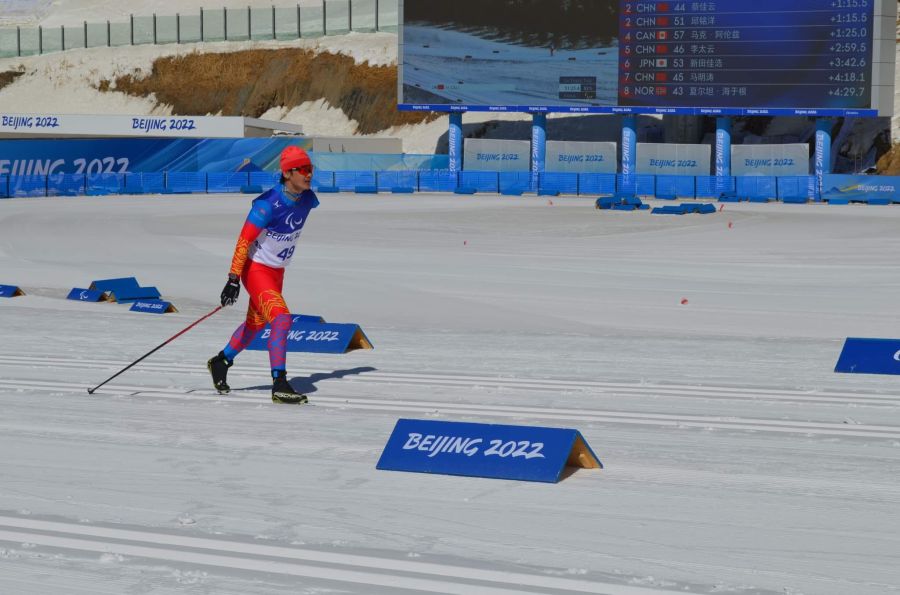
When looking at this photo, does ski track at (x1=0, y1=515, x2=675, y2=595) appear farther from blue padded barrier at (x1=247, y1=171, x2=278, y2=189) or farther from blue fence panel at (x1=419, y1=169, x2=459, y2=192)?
blue fence panel at (x1=419, y1=169, x2=459, y2=192)

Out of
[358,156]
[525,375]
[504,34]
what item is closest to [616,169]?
[504,34]

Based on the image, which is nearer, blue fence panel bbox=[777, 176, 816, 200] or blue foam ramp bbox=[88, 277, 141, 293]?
blue foam ramp bbox=[88, 277, 141, 293]

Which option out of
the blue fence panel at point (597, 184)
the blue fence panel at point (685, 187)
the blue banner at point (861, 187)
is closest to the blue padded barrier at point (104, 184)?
the blue fence panel at point (597, 184)

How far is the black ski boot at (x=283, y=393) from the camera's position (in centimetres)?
1006

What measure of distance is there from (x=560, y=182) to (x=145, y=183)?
1938 cm

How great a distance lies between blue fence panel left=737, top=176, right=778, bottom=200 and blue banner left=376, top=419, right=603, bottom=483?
50.0 metres

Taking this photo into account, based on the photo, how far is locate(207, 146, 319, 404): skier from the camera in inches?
389

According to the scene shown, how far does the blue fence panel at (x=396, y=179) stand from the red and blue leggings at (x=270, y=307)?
54.2m

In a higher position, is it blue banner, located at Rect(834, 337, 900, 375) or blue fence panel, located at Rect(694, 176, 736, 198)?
blue banner, located at Rect(834, 337, 900, 375)

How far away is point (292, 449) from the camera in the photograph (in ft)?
27.7

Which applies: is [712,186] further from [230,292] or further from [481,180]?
[230,292]

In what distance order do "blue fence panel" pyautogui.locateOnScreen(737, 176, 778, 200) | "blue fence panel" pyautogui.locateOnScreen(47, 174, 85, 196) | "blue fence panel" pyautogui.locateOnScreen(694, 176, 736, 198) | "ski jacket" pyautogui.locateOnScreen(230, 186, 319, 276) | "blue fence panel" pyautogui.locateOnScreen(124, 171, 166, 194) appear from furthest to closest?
"blue fence panel" pyautogui.locateOnScreen(124, 171, 166, 194) < "blue fence panel" pyautogui.locateOnScreen(47, 174, 85, 196) < "blue fence panel" pyautogui.locateOnScreen(694, 176, 736, 198) < "blue fence panel" pyautogui.locateOnScreen(737, 176, 778, 200) < "ski jacket" pyautogui.locateOnScreen(230, 186, 319, 276)

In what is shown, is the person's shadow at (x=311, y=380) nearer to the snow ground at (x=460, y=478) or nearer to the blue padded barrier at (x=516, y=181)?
the snow ground at (x=460, y=478)

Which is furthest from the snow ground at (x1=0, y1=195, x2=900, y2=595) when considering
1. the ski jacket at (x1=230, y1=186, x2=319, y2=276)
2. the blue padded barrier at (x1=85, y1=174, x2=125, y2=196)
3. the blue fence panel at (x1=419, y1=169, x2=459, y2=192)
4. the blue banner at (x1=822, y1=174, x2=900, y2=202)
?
the blue fence panel at (x1=419, y1=169, x2=459, y2=192)
